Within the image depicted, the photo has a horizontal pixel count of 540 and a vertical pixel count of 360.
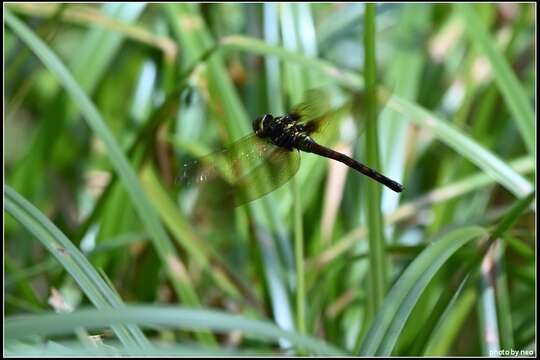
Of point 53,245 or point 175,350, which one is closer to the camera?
point 175,350

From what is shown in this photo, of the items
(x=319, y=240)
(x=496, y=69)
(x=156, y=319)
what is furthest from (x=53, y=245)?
(x=496, y=69)

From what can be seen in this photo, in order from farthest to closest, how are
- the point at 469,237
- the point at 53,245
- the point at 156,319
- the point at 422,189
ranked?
the point at 422,189
the point at 469,237
the point at 53,245
the point at 156,319

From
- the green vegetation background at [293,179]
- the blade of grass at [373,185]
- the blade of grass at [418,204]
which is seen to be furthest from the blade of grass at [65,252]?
the blade of grass at [418,204]

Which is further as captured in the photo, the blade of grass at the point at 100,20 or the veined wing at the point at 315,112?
the blade of grass at the point at 100,20

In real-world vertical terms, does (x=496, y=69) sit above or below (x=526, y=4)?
below

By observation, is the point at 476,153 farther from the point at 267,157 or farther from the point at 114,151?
the point at 114,151

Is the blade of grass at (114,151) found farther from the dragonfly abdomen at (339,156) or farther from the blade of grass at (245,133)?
the dragonfly abdomen at (339,156)

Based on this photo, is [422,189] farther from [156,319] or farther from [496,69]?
[156,319]
